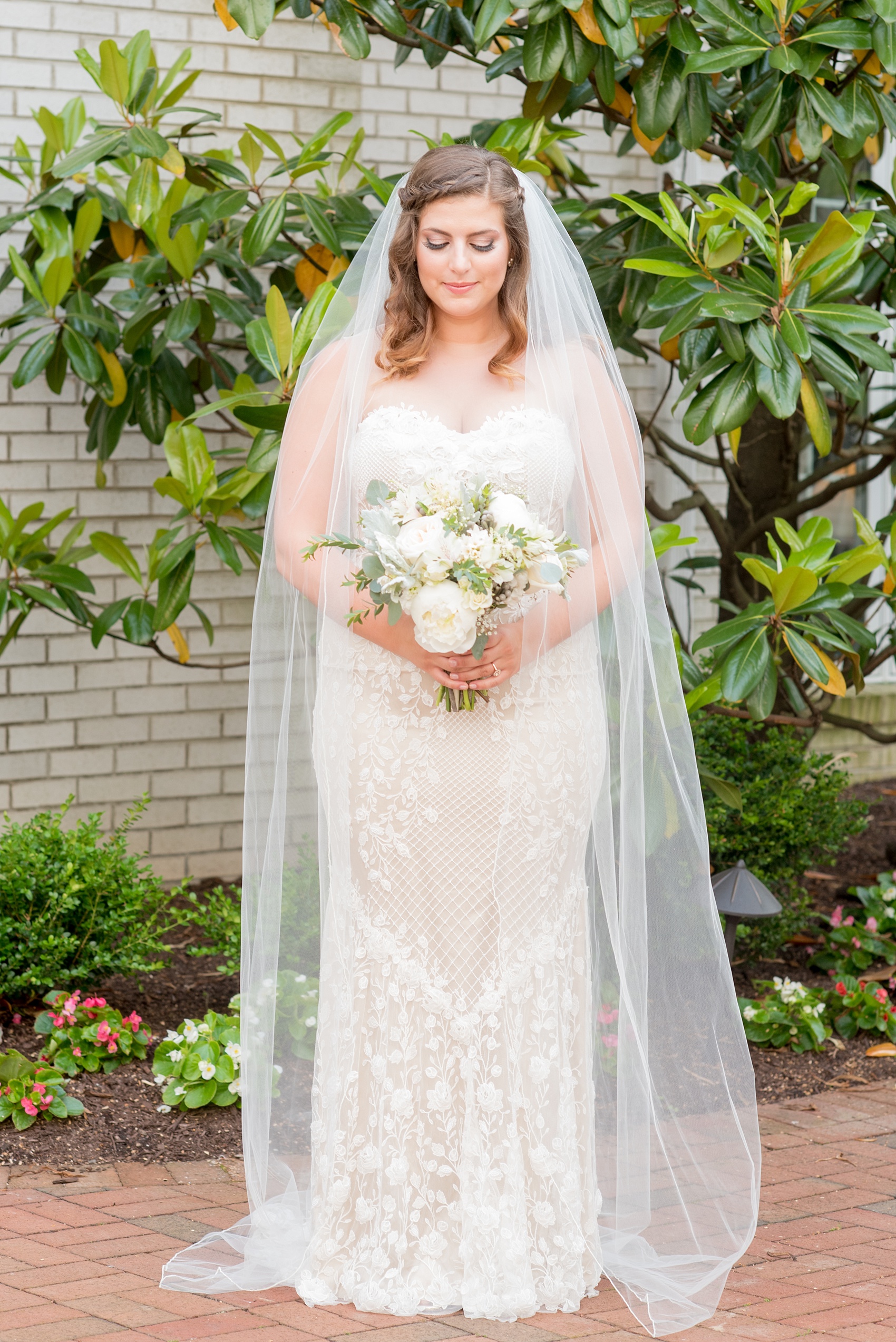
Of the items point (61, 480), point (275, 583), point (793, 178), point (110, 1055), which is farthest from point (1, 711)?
point (793, 178)

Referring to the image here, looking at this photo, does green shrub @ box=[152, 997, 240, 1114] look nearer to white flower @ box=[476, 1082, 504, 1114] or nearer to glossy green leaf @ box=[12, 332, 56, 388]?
white flower @ box=[476, 1082, 504, 1114]

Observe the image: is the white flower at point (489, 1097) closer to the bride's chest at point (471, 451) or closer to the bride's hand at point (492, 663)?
the bride's hand at point (492, 663)

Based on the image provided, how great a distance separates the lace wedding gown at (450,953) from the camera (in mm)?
2963

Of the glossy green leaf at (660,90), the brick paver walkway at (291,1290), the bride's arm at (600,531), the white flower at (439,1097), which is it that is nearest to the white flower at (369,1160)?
the white flower at (439,1097)

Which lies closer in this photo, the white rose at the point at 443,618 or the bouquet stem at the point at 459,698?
the white rose at the point at 443,618

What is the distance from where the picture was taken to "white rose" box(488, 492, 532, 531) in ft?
8.88

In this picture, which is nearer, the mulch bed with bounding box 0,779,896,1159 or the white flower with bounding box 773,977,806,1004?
the mulch bed with bounding box 0,779,896,1159

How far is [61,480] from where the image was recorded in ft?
18.6

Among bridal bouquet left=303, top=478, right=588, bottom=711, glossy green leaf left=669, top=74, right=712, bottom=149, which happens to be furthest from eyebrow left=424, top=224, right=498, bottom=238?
glossy green leaf left=669, top=74, right=712, bottom=149

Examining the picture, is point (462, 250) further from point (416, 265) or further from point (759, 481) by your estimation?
point (759, 481)

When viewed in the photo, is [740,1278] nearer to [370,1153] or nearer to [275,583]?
[370,1153]

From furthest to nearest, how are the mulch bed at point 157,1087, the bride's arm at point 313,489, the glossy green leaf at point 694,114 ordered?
the glossy green leaf at point 694,114
the mulch bed at point 157,1087
the bride's arm at point 313,489

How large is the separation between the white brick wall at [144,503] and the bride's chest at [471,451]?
115 inches

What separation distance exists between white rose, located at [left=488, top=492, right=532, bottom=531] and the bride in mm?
219
